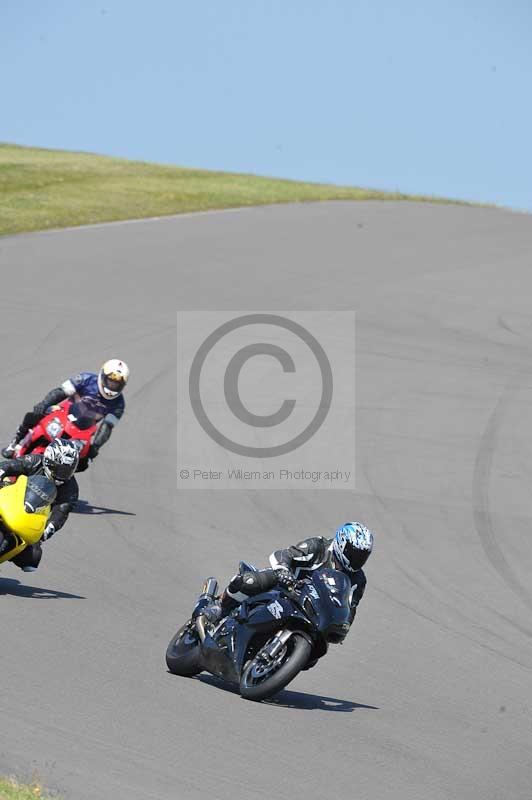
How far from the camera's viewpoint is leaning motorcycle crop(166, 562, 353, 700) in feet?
28.7

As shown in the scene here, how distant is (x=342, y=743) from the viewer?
27.1 feet

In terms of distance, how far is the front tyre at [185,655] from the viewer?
923cm

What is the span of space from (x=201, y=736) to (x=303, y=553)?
167cm

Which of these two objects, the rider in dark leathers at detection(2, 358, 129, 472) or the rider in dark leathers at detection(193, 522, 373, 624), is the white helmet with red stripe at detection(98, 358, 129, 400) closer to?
the rider in dark leathers at detection(2, 358, 129, 472)

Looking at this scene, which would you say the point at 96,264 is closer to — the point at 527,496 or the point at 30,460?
the point at 527,496

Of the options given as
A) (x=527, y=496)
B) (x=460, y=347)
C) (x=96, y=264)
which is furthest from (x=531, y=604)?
(x=96, y=264)

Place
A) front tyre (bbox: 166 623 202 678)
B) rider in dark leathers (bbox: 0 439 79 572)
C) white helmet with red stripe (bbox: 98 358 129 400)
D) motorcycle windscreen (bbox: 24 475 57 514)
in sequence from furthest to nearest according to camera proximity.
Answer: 1. white helmet with red stripe (bbox: 98 358 129 400)
2. rider in dark leathers (bbox: 0 439 79 572)
3. motorcycle windscreen (bbox: 24 475 57 514)
4. front tyre (bbox: 166 623 202 678)

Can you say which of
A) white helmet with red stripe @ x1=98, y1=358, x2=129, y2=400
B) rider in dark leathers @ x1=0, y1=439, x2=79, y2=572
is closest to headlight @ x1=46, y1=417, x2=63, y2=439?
white helmet with red stripe @ x1=98, y1=358, x2=129, y2=400

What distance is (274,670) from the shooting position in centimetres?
876

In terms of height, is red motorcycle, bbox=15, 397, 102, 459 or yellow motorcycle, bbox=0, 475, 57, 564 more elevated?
red motorcycle, bbox=15, 397, 102, 459

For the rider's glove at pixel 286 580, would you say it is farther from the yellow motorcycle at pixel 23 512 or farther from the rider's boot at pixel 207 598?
the yellow motorcycle at pixel 23 512

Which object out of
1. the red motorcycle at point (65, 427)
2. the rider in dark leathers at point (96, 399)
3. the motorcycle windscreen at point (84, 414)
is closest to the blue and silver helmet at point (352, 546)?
the rider in dark leathers at point (96, 399)

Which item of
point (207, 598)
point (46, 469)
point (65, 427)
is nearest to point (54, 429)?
point (65, 427)

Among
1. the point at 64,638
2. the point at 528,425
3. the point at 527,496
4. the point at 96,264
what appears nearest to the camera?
the point at 64,638
